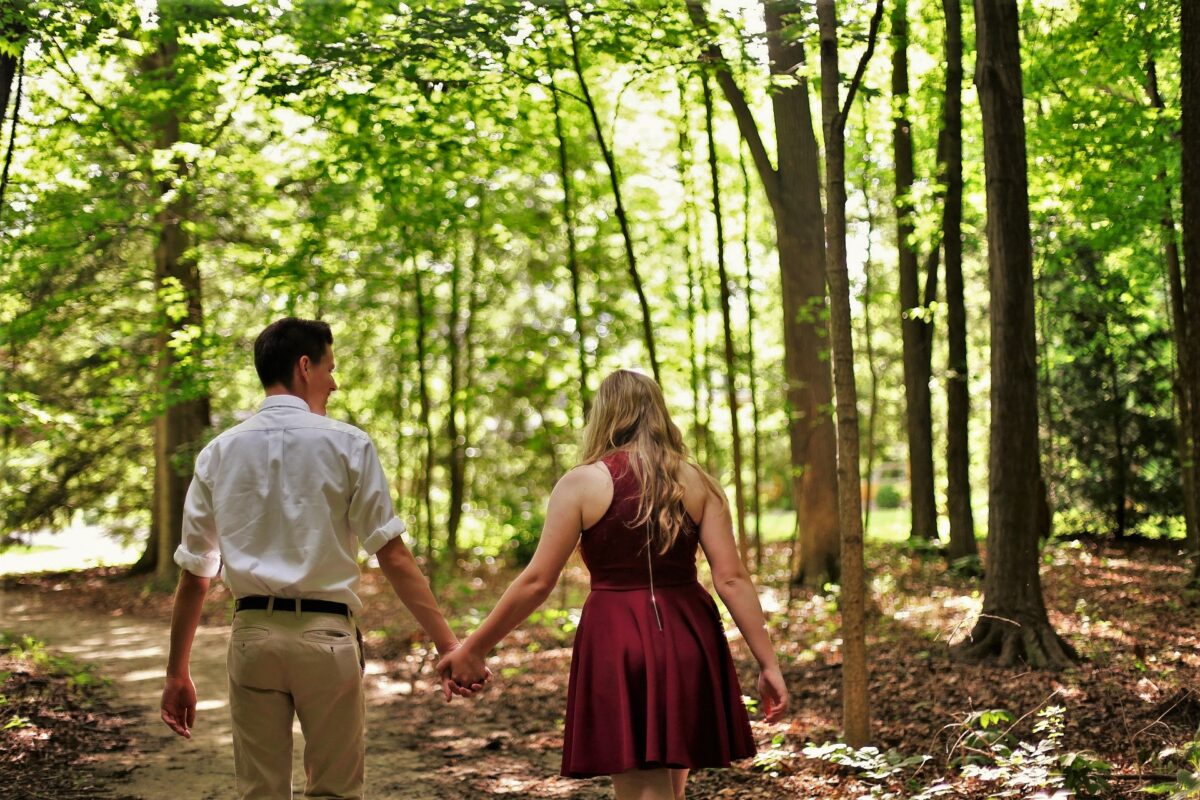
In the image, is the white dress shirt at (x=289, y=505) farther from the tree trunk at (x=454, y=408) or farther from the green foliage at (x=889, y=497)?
the green foliage at (x=889, y=497)

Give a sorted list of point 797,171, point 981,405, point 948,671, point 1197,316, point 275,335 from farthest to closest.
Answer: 1. point 981,405
2. point 797,171
3. point 1197,316
4. point 948,671
5. point 275,335

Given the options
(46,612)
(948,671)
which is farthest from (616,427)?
(46,612)

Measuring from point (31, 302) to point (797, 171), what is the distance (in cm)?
1150

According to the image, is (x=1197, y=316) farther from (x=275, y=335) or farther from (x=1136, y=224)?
(x=275, y=335)

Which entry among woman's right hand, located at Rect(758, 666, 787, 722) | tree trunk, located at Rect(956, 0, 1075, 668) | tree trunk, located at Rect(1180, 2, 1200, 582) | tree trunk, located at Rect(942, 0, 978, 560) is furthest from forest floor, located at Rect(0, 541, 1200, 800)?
tree trunk, located at Rect(1180, 2, 1200, 582)

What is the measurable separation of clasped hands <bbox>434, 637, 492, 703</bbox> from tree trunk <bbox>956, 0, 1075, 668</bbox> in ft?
16.4

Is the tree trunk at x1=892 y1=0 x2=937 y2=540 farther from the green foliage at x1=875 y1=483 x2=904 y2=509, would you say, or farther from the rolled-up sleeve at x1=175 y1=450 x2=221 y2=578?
the green foliage at x1=875 y1=483 x2=904 y2=509

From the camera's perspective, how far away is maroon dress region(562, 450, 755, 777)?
12.2 feet

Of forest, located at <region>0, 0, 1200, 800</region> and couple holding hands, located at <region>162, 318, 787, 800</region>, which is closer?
couple holding hands, located at <region>162, 318, 787, 800</region>

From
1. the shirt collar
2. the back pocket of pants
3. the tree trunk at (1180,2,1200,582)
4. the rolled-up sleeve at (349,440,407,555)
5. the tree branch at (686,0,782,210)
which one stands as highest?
the tree branch at (686,0,782,210)

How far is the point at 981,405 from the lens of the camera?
1021 inches

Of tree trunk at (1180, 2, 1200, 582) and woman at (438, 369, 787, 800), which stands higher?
tree trunk at (1180, 2, 1200, 582)

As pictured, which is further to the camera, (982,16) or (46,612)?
(46,612)

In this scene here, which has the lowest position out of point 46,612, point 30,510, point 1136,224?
point 46,612
